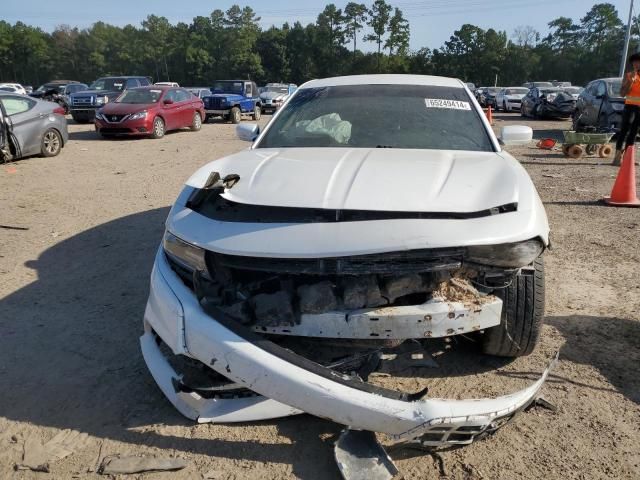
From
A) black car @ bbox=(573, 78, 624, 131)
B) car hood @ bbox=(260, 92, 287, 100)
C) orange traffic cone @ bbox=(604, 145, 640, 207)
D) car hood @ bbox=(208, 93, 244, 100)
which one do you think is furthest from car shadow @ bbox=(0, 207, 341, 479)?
car hood @ bbox=(260, 92, 287, 100)

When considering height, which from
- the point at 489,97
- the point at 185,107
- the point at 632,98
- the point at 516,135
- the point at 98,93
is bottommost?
the point at 489,97

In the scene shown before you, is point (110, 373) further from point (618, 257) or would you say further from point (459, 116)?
point (618, 257)

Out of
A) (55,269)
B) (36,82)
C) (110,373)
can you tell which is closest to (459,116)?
(110,373)

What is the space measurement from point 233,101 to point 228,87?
1784 millimetres

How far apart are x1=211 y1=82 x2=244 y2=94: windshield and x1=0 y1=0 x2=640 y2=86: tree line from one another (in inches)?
1794

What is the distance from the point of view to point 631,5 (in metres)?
29.5

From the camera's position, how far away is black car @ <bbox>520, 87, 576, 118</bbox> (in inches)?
782

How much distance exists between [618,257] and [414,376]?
2983mm

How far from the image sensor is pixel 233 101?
66.1 feet

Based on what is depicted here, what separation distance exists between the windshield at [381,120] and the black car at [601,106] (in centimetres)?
1012

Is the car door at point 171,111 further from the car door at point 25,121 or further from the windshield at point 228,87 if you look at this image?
the windshield at point 228,87

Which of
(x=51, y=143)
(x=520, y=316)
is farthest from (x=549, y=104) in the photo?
(x=520, y=316)

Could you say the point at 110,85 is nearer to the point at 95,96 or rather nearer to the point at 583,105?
the point at 95,96

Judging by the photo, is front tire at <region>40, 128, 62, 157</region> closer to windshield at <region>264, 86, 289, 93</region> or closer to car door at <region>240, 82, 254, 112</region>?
car door at <region>240, 82, 254, 112</region>
